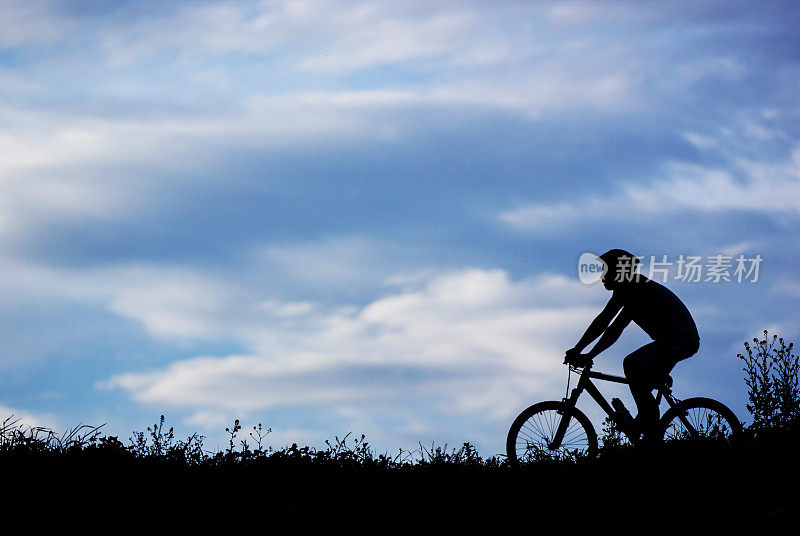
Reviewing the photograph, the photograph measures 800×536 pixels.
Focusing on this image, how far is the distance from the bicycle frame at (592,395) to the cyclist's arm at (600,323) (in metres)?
0.32

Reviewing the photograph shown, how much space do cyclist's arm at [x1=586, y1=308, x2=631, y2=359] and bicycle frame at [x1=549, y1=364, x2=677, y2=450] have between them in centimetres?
24

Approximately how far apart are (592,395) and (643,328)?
1135mm

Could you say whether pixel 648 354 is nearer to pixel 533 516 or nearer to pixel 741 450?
pixel 741 450

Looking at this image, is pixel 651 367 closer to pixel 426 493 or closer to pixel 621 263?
pixel 621 263

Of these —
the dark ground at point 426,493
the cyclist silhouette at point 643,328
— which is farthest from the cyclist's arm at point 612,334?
the dark ground at point 426,493

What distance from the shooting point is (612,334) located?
11672mm

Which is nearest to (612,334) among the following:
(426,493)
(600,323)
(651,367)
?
(600,323)

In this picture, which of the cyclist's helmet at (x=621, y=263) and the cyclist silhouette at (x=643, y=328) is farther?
the cyclist's helmet at (x=621, y=263)

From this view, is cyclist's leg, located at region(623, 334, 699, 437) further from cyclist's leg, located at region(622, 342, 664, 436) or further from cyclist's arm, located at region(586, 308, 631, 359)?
cyclist's arm, located at region(586, 308, 631, 359)

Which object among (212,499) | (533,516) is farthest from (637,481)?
(212,499)

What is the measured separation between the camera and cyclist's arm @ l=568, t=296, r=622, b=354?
11.7m

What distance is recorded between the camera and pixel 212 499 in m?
8.98

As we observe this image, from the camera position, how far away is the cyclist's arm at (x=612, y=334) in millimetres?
11664

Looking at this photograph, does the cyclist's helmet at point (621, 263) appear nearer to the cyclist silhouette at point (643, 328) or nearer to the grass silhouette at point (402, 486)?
the cyclist silhouette at point (643, 328)
